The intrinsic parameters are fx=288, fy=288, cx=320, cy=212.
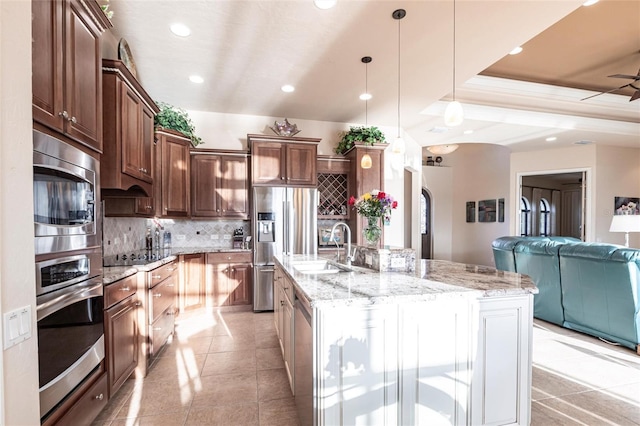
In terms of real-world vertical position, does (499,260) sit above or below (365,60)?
below

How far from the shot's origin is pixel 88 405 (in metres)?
1.64

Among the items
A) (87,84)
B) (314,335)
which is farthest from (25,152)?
(314,335)

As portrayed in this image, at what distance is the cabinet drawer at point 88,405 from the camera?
1466 mm

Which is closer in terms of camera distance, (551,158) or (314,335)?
(314,335)

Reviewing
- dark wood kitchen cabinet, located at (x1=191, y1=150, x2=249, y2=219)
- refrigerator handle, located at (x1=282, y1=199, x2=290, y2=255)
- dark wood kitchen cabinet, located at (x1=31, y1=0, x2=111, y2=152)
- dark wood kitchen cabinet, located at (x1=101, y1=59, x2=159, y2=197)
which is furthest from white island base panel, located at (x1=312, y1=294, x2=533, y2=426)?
dark wood kitchen cabinet, located at (x1=191, y1=150, x2=249, y2=219)

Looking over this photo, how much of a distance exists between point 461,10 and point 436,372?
2674 mm

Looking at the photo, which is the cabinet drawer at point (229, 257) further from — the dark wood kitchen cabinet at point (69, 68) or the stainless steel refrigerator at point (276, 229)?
the dark wood kitchen cabinet at point (69, 68)

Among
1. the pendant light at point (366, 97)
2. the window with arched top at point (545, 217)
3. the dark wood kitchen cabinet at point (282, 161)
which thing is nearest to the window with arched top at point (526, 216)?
the window with arched top at point (545, 217)

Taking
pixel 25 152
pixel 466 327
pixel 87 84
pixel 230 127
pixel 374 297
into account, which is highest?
pixel 230 127

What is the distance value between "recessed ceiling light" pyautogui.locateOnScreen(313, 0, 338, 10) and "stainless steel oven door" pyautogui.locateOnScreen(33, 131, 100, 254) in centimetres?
195

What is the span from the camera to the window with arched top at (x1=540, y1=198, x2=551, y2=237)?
29.6 ft

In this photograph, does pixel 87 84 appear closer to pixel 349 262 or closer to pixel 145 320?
pixel 145 320

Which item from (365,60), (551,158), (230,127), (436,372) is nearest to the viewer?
(436,372)

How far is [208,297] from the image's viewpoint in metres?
4.11
